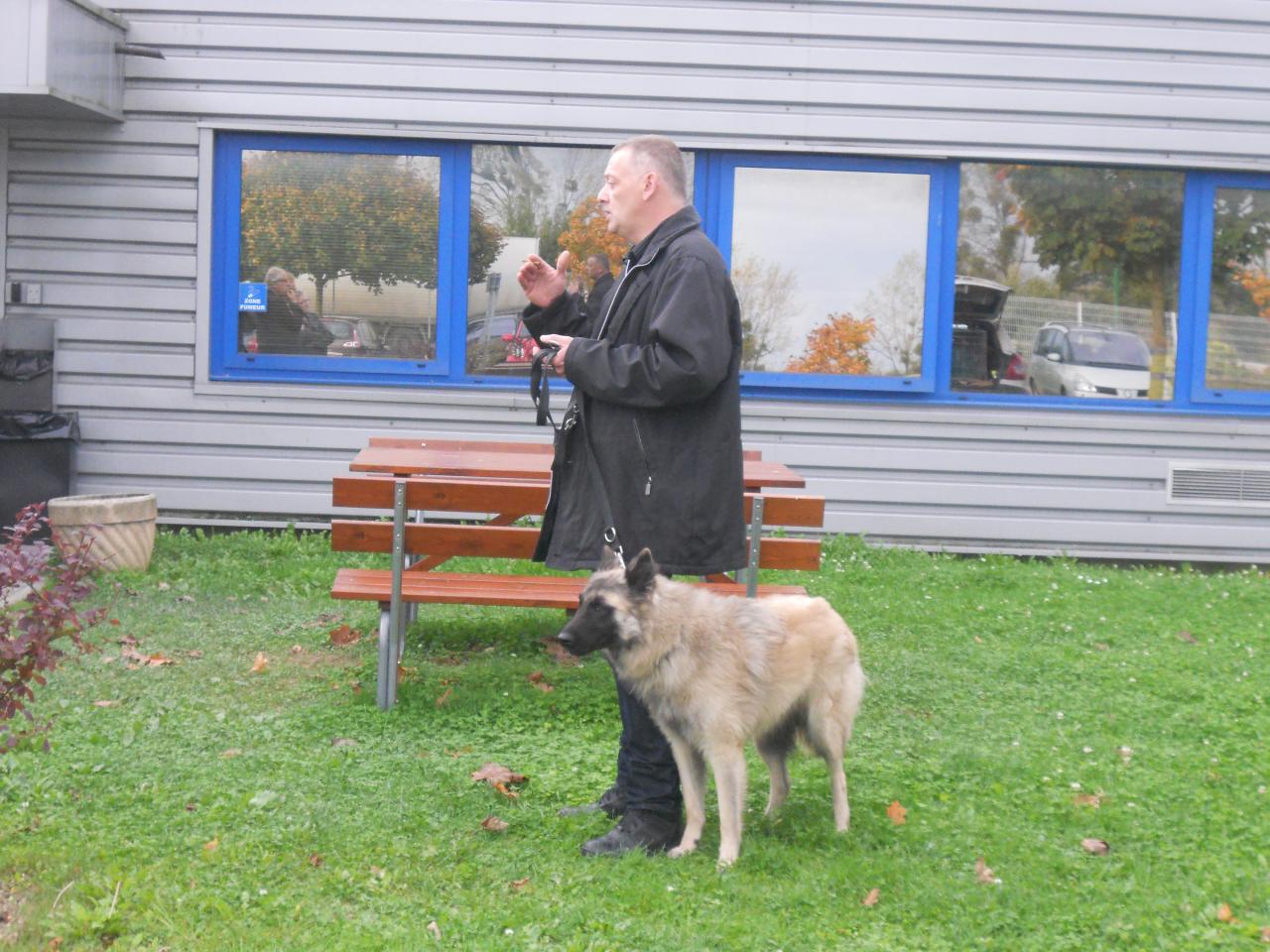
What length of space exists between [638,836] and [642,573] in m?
0.92

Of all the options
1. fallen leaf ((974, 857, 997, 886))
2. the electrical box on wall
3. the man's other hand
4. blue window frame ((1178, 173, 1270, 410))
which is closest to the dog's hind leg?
fallen leaf ((974, 857, 997, 886))

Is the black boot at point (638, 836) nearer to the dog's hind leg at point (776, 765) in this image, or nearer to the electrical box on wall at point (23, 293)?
the dog's hind leg at point (776, 765)

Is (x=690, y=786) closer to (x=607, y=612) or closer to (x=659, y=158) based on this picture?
(x=607, y=612)

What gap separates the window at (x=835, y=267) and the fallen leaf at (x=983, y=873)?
20.1 ft

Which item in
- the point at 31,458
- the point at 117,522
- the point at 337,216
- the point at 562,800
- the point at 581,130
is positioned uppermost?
the point at 581,130

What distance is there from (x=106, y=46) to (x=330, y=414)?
2.86 meters

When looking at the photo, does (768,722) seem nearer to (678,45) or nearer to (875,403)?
(875,403)

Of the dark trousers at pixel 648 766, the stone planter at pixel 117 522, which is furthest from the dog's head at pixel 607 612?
the stone planter at pixel 117 522

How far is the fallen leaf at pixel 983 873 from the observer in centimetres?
452

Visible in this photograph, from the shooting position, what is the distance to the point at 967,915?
4258 millimetres

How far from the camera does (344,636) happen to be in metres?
7.54

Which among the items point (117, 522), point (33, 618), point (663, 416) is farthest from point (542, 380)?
point (117, 522)

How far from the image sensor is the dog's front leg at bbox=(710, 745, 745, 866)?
14.8ft

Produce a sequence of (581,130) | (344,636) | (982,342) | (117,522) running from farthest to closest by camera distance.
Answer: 1. (982,342)
2. (581,130)
3. (117,522)
4. (344,636)
